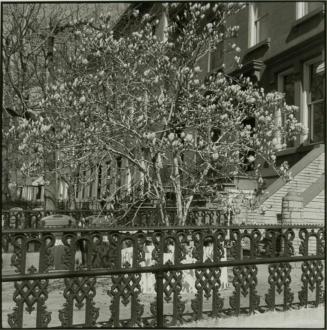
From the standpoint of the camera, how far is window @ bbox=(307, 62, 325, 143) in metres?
13.1

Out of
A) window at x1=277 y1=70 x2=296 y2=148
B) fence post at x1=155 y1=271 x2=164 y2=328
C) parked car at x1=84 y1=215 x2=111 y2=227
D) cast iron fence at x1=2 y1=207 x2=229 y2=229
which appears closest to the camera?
fence post at x1=155 y1=271 x2=164 y2=328

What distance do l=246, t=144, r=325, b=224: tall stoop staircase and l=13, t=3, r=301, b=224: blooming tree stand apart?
8.09ft

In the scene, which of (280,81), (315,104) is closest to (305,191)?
(315,104)

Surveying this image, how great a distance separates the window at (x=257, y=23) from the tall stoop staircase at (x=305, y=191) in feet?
16.8

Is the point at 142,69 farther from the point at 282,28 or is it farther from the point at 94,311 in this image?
the point at 282,28

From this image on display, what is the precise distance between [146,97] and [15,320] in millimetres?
4364

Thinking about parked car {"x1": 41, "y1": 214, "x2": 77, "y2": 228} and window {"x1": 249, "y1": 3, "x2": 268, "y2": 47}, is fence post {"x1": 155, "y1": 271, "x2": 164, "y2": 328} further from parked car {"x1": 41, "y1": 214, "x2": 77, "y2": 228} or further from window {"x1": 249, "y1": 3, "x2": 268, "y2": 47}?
window {"x1": 249, "y1": 3, "x2": 268, "y2": 47}

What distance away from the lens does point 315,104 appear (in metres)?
13.2

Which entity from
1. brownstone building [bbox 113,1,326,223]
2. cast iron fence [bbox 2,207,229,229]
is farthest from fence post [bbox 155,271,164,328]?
brownstone building [bbox 113,1,326,223]

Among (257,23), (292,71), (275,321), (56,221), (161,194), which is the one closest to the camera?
(275,321)

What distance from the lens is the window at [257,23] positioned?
15477 mm

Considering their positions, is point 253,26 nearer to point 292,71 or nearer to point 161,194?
point 292,71

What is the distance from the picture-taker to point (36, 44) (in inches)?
630

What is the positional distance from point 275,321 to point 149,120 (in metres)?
3.63
